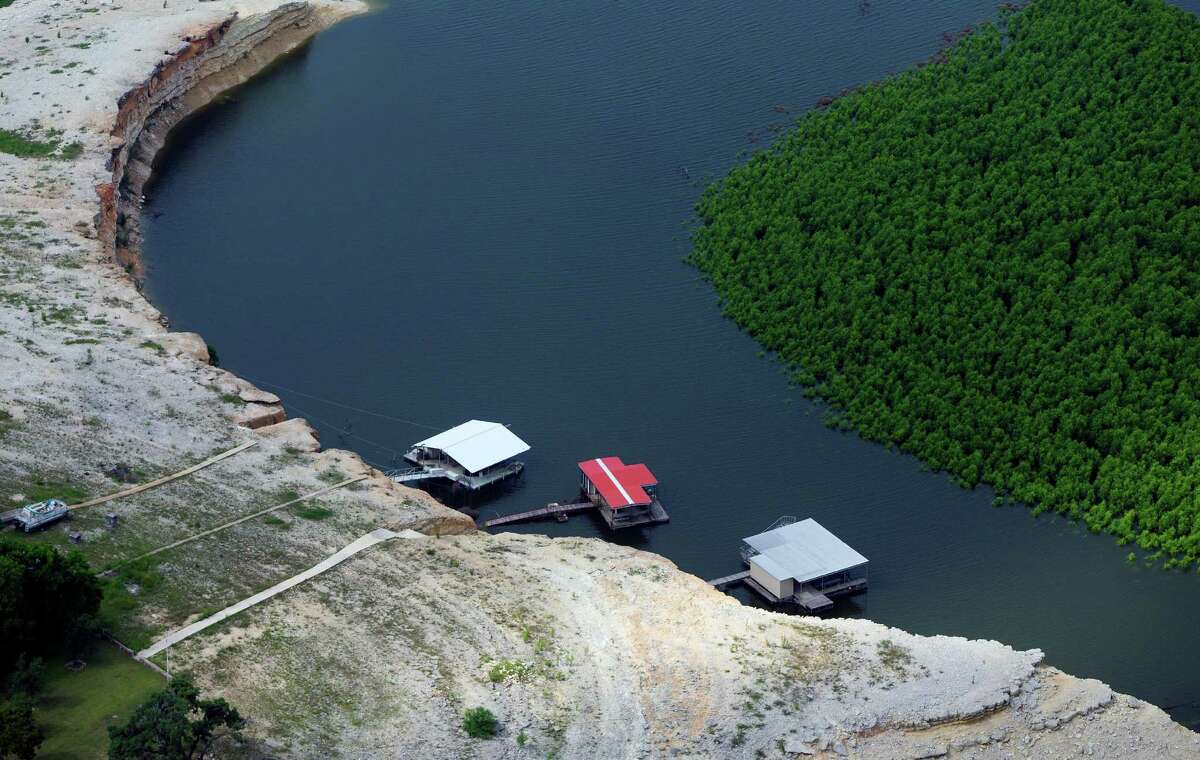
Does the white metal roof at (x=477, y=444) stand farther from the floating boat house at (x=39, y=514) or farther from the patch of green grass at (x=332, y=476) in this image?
the floating boat house at (x=39, y=514)

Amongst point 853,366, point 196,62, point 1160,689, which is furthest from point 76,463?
point 196,62

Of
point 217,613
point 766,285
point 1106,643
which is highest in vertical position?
point 766,285

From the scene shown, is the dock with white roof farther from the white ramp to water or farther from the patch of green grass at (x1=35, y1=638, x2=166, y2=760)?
the patch of green grass at (x1=35, y1=638, x2=166, y2=760)

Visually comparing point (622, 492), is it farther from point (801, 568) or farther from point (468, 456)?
point (801, 568)

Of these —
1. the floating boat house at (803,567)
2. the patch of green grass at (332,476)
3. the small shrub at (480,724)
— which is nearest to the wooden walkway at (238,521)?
the patch of green grass at (332,476)

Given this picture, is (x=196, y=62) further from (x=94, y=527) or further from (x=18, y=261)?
(x=94, y=527)
